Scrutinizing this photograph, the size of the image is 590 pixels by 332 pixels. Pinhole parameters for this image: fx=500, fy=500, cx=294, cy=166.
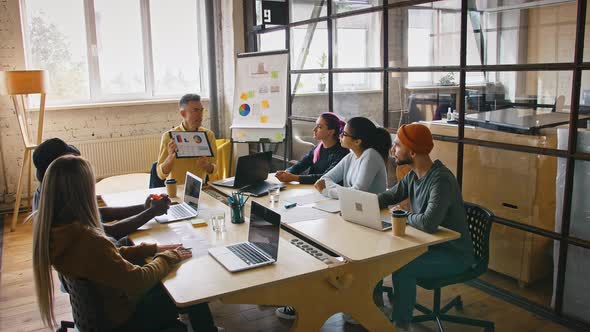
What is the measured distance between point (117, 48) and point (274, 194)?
12.6 feet

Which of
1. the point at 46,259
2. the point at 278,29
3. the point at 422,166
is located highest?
the point at 278,29

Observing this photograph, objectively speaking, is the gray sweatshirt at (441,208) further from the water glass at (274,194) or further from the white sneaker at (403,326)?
the water glass at (274,194)

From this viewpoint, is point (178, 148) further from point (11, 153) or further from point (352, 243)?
point (11, 153)

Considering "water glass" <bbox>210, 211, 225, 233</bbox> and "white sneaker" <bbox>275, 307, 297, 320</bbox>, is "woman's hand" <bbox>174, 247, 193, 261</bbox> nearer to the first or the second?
"water glass" <bbox>210, 211, 225, 233</bbox>

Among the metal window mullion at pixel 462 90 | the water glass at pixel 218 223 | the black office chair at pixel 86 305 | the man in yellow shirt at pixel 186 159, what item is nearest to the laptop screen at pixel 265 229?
the water glass at pixel 218 223

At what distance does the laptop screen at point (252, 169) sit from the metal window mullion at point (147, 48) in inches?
131

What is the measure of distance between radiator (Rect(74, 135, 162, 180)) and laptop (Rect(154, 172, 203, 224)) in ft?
10.4

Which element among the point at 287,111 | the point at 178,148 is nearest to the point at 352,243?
the point at 178,148

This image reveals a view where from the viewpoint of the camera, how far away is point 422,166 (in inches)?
106

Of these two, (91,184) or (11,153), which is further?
(11,153)

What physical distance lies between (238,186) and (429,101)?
58.2 inches

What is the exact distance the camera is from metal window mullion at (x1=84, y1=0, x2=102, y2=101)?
5812 mm

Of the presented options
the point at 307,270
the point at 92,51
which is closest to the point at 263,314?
the point at 307,270

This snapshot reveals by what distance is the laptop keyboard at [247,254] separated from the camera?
7.02 ft
